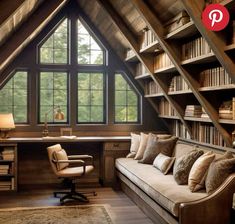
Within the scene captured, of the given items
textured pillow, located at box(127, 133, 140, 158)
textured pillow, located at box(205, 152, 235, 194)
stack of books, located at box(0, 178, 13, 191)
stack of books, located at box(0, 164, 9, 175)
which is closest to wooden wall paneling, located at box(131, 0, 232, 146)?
textured pillow, located at box(205, 152, 235, 194)

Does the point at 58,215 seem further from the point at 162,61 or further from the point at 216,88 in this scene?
the point at 162,61

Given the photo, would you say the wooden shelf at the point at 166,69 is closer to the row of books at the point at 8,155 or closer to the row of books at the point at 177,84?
the row of books at the point at 177,84

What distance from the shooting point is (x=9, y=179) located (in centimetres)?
605

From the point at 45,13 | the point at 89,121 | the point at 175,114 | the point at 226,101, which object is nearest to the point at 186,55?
the point at 226,101

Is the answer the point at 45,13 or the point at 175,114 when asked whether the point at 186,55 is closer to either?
the point at 175,114

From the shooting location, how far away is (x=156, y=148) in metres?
5.45

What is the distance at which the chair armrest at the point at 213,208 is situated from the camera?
3336 mm

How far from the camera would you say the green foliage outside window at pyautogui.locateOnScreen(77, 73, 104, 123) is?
22.7ft

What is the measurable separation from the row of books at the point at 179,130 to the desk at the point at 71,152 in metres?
0.87

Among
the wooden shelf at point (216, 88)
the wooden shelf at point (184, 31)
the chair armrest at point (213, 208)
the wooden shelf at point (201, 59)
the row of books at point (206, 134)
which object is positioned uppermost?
the wooden shelf at point (184, 31)

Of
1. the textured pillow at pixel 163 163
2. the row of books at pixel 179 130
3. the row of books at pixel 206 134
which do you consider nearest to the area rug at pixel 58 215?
the textured pillow at pixel 163 163

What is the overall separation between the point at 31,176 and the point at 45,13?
2.92m

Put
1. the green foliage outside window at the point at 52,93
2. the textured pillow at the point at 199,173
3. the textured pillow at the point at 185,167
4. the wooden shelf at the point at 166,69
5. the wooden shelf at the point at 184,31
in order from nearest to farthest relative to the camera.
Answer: the textured pillow at the point at 199,173, the textured pillow at the point at 185,167, the wooden shelf at the point at 184,31, the wooden shelf at the point at 166,69, the green foliage outside window at the point at 52,93

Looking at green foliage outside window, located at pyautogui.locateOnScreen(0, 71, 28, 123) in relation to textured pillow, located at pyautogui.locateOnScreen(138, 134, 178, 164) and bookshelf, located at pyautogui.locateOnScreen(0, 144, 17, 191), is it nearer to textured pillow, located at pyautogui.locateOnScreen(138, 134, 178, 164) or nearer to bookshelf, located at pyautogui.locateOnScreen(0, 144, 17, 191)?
bookshelf, located at pyautogui.locateOnScreen(0, 144, 17, 191)
